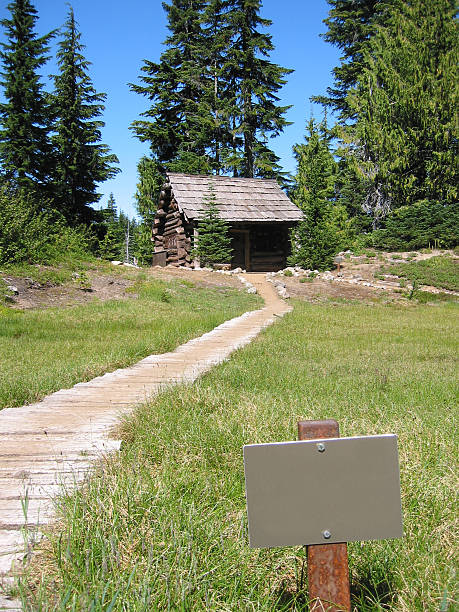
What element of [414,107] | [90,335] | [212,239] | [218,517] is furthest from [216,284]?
[414,107]

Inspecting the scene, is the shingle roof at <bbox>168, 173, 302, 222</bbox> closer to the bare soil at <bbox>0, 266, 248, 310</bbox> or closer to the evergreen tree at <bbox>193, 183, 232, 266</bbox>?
the evergreen tree at <bbox>193, 183, 232, 266</bbox>

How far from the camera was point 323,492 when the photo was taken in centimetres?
158

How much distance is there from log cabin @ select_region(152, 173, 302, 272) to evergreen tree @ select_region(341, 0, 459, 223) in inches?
311

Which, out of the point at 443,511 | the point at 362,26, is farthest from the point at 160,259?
the point at 443,511

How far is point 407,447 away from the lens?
3096mm

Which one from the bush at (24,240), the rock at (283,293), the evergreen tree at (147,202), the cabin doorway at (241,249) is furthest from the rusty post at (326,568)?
the evergreen tree at (147,202)

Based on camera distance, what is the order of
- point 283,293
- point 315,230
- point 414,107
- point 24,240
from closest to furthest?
point 24,240, point 283,293, point 315,230, point 414,107

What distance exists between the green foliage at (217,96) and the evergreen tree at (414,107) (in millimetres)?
8239

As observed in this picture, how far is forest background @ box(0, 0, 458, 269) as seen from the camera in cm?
3002

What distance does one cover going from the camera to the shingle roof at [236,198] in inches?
1076

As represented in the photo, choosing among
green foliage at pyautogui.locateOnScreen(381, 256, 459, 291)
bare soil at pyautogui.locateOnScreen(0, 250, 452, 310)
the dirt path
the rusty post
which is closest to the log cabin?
bare soil at pyautogui.locateOnScreen(0, 250, 452, 310)

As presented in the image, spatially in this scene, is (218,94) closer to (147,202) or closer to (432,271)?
(147,202)

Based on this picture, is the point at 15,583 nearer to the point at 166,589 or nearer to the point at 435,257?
the point at 166,589

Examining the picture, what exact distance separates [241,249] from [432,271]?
11.2m
